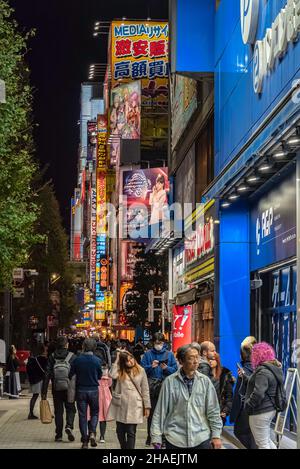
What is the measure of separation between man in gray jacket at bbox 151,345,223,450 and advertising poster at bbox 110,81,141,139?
69724mm

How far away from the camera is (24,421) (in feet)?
72.7

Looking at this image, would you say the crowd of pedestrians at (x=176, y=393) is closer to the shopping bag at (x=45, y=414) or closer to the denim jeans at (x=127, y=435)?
the denim jeans at (x=127, y=435)

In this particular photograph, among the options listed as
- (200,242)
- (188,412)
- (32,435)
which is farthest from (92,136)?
(188,412)

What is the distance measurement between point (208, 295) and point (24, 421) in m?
7.21

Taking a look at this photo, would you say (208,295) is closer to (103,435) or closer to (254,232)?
(254,232)

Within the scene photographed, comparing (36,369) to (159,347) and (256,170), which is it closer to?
(159,347)

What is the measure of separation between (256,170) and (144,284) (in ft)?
132

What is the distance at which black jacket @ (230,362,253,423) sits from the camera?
12.2 metres

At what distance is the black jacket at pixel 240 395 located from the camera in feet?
40.1

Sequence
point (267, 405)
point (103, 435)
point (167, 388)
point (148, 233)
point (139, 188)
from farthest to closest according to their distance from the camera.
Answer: point (139, 188) → point (148, 233) → point (103, 435) → point (267, 405) → point (167, 388)

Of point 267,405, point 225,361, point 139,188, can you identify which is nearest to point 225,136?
point 225,361

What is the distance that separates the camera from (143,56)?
75.8 meters

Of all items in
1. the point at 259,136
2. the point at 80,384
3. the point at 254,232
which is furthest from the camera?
the point at 254,232

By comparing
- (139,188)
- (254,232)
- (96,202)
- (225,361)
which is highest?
(96,202)
